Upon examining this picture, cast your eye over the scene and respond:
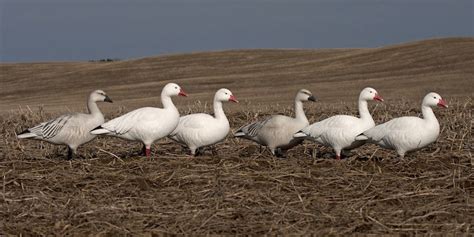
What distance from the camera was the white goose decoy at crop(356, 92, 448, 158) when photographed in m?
10.8

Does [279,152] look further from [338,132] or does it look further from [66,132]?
[66,132]

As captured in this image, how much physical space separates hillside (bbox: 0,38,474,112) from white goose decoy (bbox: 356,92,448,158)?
1417 centimetres

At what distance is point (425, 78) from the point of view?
30719 mm

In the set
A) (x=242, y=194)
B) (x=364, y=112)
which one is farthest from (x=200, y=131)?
(x=242, y=194)

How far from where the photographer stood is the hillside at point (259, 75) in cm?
2905

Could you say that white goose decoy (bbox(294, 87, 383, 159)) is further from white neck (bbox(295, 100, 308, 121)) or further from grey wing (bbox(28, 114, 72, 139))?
grey wing (bbox(28, 114, 72, 139))

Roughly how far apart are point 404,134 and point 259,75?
26836 mm

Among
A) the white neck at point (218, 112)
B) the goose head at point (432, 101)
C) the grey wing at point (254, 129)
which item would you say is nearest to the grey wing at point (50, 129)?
the white neck at point (218, 112)

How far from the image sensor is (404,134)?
10.8m

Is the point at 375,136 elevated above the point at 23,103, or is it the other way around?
the point at 375,136

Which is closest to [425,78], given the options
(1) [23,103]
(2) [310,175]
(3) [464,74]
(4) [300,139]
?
(3) [464,74]

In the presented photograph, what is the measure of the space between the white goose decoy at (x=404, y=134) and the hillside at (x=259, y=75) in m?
14.2

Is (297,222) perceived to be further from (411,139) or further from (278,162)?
(411,139)

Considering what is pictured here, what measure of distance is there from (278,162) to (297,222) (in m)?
2.99
